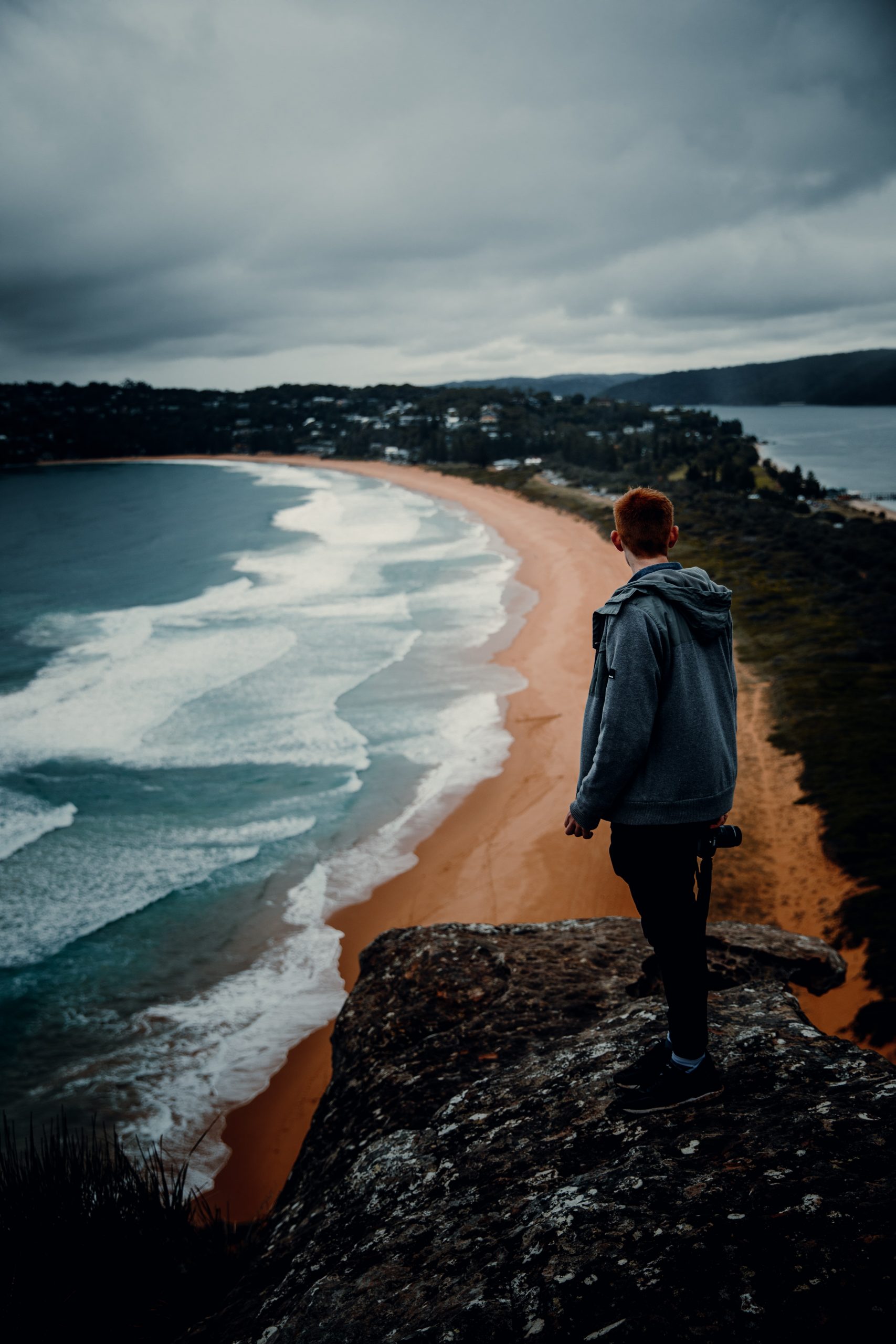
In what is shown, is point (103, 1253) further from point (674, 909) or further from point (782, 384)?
point (782, 384)

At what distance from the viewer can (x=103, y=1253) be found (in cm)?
392

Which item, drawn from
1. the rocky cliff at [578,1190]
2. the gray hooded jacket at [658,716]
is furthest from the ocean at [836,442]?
the gray hooded jacket at [658,716]

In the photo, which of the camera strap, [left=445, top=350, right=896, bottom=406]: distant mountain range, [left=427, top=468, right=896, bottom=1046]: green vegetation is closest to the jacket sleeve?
the camera strap

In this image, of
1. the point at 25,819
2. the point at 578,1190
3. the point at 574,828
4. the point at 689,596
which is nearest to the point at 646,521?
the point at 689,596

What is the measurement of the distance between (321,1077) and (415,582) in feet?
82.5

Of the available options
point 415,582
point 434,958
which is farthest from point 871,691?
point 415,582

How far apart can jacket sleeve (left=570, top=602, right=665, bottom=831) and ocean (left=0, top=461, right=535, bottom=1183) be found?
6530 millimetres

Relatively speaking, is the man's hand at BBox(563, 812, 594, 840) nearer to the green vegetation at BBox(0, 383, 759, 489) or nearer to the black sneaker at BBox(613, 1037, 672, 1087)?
the black sneaker at BBox(613, 1037, 672, 1087)

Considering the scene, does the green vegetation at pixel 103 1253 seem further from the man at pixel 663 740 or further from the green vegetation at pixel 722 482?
the green vegetation at pixel 722 482

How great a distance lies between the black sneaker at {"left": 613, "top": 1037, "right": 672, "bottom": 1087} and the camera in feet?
10.2

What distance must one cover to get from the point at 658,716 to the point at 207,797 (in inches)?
492

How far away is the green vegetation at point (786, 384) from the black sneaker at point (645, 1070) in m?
167

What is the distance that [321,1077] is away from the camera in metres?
7.67

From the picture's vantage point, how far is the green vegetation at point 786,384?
14500cm
